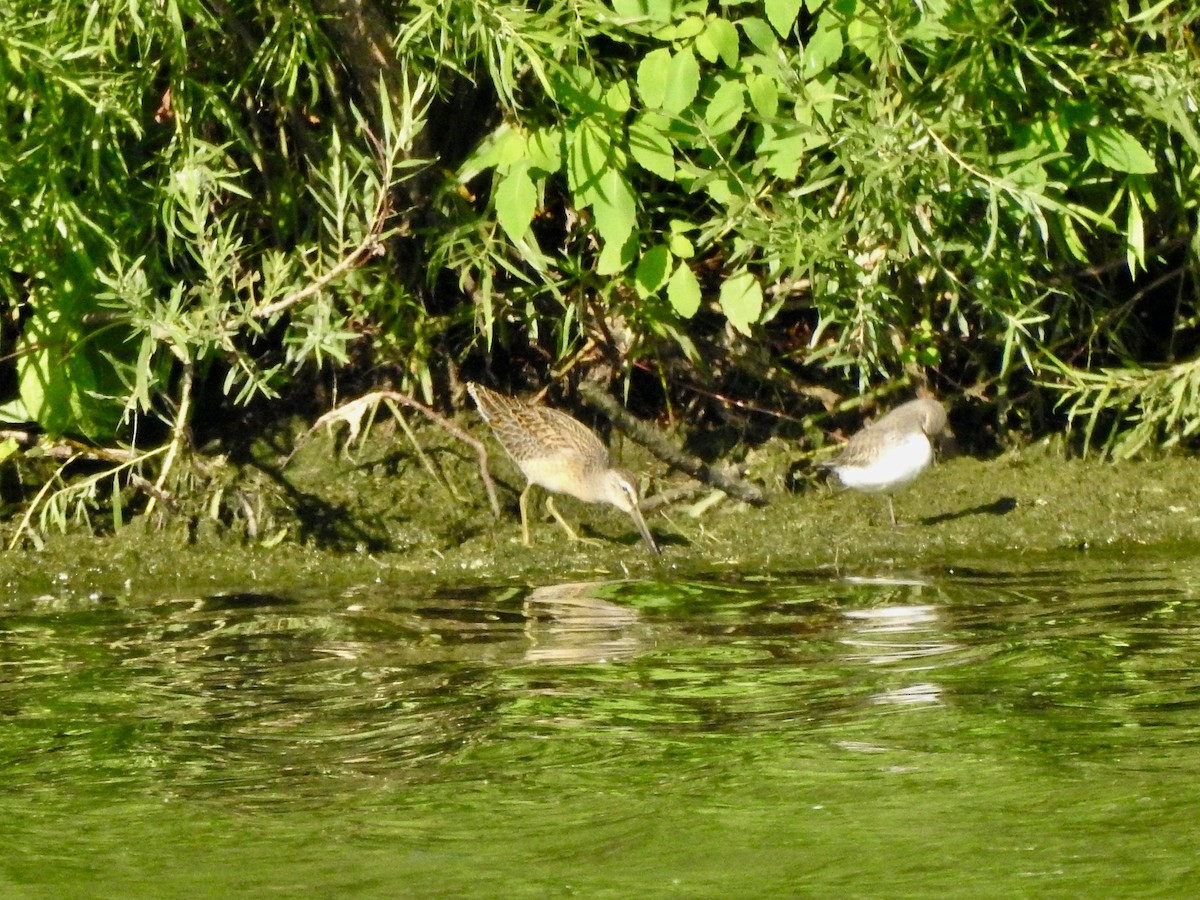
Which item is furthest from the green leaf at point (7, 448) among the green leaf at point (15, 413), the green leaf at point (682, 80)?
the green leaf at point (682, 80)

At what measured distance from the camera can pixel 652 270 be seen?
20.5 feet

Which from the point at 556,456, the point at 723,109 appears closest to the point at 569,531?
the point at 556,456

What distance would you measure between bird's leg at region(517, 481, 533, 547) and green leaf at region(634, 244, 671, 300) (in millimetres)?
1001

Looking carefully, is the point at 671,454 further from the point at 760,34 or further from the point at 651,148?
the point at 760,34

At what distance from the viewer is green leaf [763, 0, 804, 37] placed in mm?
5543

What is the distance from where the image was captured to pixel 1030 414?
23.3 feet

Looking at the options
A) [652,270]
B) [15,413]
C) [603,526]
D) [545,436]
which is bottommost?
[603,526]

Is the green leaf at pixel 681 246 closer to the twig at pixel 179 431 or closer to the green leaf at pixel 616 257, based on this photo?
the green leaf at pixel 616 257

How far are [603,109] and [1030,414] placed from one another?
90.5 inches

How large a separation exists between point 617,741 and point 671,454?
2795mm

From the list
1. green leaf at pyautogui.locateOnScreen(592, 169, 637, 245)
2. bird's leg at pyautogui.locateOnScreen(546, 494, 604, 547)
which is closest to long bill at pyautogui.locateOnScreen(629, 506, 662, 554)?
bird's leg at pyautogui.locateOnScreen(546, 494, 604, 547)

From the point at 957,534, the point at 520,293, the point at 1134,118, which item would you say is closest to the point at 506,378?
the point at 520,293

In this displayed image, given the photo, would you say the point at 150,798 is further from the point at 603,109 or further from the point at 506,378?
the point at 506,378

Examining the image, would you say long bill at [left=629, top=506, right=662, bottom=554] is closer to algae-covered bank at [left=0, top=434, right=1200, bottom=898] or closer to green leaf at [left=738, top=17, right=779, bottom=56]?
algae-covered bank at [left=0, top=434, right=1200, bottom=898]
